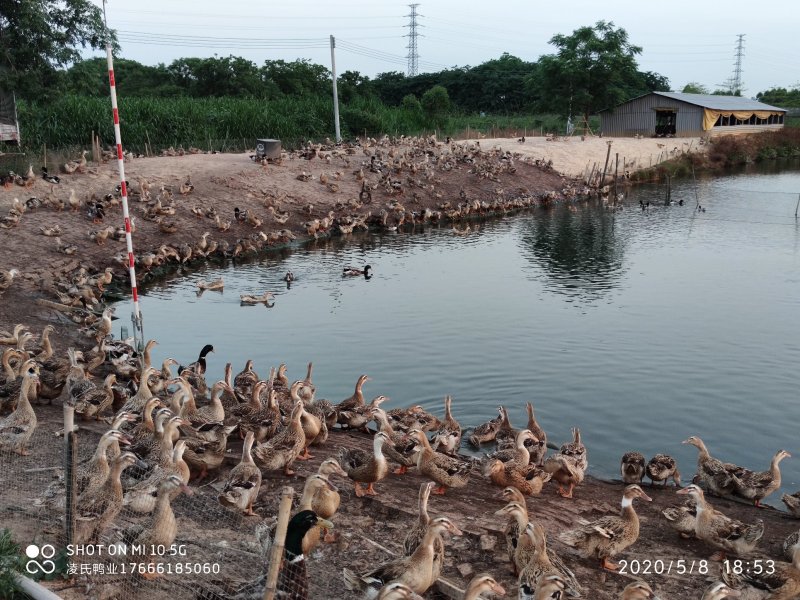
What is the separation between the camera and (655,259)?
30.7 meters

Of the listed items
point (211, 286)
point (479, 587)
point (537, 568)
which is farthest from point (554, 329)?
point (479, 587)

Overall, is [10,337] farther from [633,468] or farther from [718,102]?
[718,102]

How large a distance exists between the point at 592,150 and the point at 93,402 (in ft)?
179

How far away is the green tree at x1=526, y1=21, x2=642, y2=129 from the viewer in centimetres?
7081

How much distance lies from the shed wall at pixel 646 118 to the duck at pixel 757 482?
6678cm

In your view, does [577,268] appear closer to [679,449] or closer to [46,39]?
[679,449]

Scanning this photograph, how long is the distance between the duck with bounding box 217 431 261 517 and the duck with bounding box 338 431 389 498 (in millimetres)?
1445

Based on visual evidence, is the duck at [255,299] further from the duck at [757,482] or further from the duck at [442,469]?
the duck at [757,482]

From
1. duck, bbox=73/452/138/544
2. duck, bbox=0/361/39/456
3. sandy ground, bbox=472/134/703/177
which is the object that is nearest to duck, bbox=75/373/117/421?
duck, bbox=0/361/39/456

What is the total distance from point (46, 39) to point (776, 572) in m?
31.4

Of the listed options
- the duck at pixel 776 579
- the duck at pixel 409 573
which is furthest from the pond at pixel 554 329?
the duck at pixel 409 573

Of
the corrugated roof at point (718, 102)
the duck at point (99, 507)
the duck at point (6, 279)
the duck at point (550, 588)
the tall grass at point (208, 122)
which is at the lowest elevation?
the duck at point (550, 588)

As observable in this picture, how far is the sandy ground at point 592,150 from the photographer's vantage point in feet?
189

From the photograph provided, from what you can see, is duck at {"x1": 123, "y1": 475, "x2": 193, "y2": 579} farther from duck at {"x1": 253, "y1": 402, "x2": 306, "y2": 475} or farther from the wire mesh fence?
duck at {"x1": 253, "y1": 402, "x2": 306, "y2": 475}
